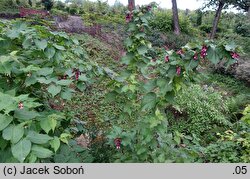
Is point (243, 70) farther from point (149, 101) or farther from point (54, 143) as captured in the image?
point (54, 143)

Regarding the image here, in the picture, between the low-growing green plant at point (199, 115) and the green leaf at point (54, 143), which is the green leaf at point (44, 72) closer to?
the green leaf at point (54, 143)

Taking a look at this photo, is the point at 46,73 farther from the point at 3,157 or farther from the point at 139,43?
the point at 139,43

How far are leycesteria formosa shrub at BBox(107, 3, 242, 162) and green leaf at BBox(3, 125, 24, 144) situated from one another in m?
0.88

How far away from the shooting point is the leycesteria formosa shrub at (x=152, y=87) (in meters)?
1.91

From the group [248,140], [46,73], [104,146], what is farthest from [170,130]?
[46,73]

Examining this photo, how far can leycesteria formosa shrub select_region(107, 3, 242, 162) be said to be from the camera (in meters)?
1.91

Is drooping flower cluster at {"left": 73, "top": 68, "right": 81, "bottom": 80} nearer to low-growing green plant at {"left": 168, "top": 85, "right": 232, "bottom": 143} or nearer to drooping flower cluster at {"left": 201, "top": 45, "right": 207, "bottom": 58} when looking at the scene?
drooping flower cluster at {"left": 201, "top": 45, "right": 207, "bottom": 58}

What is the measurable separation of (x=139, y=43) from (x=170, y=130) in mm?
3066

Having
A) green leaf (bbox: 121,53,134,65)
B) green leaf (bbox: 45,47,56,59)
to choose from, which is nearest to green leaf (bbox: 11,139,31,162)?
green leaf (bbox: 45,47,56,59)

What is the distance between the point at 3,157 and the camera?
164 centimetres

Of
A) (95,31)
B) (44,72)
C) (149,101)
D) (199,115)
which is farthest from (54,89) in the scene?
(95,31)

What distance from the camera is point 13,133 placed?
1433 mm

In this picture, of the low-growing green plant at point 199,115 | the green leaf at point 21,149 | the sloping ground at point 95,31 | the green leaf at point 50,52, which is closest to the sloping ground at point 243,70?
the low-growing green plant at point 199,115

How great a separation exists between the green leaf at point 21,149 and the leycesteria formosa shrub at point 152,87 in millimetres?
865
